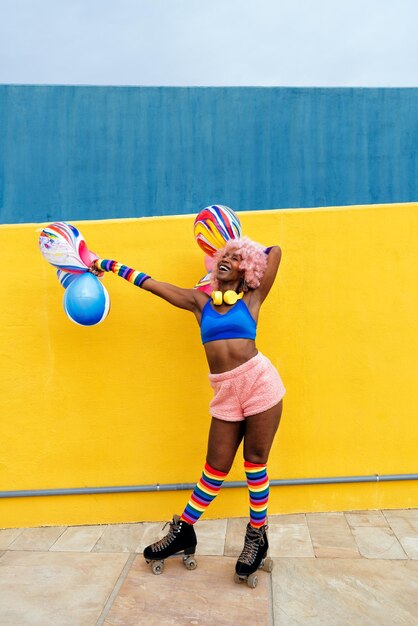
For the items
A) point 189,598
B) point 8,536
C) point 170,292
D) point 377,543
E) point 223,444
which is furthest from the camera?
point 8,536

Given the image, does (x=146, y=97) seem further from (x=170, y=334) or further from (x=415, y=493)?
(x=415, y=493)

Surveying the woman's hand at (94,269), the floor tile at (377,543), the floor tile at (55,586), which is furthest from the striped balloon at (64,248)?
the floor tile at (377,543)

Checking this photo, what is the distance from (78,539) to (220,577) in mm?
935

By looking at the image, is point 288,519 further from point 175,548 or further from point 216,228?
point 216,228

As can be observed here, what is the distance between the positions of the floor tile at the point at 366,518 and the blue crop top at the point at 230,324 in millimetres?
1378

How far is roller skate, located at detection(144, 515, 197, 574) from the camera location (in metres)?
2.63

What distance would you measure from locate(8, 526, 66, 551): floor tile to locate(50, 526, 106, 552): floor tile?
4 cm

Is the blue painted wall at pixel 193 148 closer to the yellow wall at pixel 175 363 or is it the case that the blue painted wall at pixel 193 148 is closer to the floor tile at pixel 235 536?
the yellow wall at pixel 175 363

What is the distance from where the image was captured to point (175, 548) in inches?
104

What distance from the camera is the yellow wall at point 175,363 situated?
126 inches

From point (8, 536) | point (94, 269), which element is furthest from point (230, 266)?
point (8, 536)

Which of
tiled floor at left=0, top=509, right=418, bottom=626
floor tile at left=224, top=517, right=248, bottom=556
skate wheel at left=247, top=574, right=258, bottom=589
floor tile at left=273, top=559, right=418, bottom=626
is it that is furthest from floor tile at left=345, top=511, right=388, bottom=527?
skate wheel at left=247, top=574, right=258, bottom=589

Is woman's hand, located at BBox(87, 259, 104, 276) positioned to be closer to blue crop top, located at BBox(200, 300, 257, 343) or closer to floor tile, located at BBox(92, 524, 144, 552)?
blue crop top, located at BBox(200, 300, 257, 343)

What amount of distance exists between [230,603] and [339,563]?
640mm
